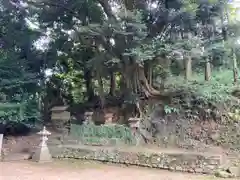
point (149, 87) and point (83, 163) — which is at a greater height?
point (149, 87)

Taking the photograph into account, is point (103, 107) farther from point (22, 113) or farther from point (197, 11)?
point (197, 11)

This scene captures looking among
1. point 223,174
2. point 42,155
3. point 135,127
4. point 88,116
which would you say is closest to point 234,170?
point 223,174

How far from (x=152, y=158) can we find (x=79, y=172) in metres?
2.02

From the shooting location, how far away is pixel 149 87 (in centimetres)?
930

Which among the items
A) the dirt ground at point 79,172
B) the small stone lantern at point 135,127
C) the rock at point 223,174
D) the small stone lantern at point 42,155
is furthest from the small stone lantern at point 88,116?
the rock at point 223,174

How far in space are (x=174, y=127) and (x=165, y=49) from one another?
273 centimetres

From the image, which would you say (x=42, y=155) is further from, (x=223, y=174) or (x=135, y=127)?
(x=223, y=174)

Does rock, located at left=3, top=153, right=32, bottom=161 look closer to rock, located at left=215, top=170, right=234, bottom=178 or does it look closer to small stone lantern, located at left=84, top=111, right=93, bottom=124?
small stone lantern, located at left=84, top=111, right=93, bottom=124

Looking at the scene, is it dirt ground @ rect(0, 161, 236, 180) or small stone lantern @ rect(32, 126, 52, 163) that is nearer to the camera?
dirt ground @ rect(0, 161, 236, 180)

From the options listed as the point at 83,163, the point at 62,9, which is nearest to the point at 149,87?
the point at 83,163

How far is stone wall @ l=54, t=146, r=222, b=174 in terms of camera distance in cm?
647

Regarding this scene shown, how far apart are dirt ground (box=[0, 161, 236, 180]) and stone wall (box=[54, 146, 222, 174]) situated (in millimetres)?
292

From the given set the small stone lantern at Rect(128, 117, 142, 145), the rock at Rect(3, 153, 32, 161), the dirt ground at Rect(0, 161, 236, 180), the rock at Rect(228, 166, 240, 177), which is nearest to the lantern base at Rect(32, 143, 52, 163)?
the dirt ground at Rect(0, 161, 236, 180)

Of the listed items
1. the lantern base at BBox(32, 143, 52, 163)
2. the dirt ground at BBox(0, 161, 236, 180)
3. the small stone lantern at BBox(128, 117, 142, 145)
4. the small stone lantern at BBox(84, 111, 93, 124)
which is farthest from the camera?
the small stone lantern at BBox(84, 111, 93, 124)
